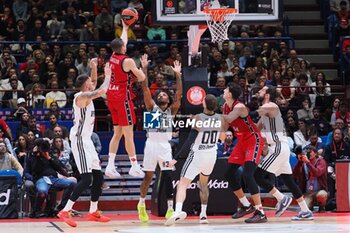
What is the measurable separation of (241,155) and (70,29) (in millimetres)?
9632

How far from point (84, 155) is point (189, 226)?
1.89 meters

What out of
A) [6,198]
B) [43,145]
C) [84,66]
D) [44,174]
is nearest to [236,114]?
[43,145]

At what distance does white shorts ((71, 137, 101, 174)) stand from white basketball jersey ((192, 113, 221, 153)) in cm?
152

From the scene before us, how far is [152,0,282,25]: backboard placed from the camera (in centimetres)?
1579

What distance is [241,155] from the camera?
48.9 feet

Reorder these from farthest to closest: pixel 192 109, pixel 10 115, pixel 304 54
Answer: pixel 304 54
pixel 10 115
pixel 192 109

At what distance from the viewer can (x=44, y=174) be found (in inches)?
669

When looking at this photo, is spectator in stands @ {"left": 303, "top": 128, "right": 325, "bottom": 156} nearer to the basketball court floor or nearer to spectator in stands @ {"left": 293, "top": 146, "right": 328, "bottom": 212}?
spectator in stands @ {"left": 293, "top": 146, "right": 328, "bottom": 212}

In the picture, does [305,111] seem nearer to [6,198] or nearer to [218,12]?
[218,12]

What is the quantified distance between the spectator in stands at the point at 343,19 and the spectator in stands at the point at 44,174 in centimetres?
1013

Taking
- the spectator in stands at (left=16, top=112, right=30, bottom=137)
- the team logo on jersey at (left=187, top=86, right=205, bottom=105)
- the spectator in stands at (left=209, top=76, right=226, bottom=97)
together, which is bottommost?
the spectator in stands at (left=16, top=112, right=30, bottom=137)

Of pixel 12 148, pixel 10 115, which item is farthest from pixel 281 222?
pixel 10 115

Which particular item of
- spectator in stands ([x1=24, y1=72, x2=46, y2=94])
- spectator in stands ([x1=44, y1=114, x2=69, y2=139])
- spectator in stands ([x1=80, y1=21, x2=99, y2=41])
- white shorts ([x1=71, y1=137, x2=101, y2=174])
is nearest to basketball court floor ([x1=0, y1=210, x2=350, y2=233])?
white shorts ([x1=71, y1=137, x2=101, y2=174])

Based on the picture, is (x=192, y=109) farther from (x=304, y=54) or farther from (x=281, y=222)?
(x=304, y=54)
